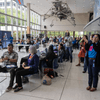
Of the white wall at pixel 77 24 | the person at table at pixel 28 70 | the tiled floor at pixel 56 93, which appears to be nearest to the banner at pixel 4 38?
the tiled floor at pixel 56 93

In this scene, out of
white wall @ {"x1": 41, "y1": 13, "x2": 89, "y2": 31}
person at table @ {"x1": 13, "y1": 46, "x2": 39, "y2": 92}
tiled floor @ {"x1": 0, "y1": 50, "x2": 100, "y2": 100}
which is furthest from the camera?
white wall @ {"x1": 41, "y1": 13, "x2": 89, "y2": 31}

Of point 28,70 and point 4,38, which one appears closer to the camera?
point 28,70

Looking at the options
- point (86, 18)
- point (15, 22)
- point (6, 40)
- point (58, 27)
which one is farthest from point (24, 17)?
point (86, 18)

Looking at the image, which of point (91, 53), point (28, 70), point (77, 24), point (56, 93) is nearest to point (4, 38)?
point (28, 70)

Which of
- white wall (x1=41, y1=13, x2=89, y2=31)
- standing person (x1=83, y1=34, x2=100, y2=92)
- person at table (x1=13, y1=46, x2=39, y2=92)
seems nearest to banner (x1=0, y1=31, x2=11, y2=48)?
person at table (x1=13, y1=46, x2=39, y2=92)

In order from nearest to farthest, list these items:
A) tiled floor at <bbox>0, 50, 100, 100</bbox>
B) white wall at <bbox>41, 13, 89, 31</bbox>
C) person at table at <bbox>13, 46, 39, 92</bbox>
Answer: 1. tiled floor at <bbox>0, 50, 100, 100</bbox>
2. person at table at <bbox>13, 46, 39, 92</bbox>
3. white wall at <bbox>41, 13, 89, 31</bbox>

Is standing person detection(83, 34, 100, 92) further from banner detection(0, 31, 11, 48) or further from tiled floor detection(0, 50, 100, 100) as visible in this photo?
banner detection(0, 31, 11, 48)

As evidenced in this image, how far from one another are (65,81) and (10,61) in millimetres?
1868

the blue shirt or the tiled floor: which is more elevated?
the blue shirt

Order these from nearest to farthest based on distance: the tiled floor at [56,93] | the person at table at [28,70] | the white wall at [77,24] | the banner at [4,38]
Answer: the tiled floor at [56,93] < the person at table at [28,70] < the banner at [4,38] < the white wall at [77,24]

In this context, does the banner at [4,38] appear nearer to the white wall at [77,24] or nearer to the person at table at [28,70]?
the person at table at [28,70]

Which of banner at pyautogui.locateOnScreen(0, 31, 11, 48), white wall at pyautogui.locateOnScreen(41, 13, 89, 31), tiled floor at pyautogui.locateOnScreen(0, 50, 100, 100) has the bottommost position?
tiled floor at pyautogui.locateOnScreen(0, 50, 100, 100)

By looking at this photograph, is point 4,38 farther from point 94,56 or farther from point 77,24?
point 77,24

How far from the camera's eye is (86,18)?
79.7ft
